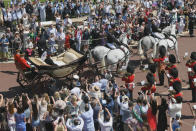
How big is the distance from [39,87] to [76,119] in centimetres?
559

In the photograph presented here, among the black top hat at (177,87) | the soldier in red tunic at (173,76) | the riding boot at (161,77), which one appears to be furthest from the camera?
the riding boot at (161,77)

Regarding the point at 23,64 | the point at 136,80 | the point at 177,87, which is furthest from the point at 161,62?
the point at 23,64

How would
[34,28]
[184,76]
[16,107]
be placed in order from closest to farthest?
[16,107] → [184,76] → [34,28]

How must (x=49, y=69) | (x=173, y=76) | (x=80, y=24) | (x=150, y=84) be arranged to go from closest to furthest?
(x=150, y=84) < (x=173, y=76) < (x=49, y=69) < (x=80, y=24)

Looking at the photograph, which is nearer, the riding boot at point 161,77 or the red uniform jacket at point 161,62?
the red uniform jacket at point 161,62

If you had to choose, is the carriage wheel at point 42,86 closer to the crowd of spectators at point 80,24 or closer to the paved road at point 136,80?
the paved road at point 136,80

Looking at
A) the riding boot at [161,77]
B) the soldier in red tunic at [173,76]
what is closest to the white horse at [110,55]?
the riding boot at [161,77]

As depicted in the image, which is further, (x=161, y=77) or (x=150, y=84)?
(x=161, y=77)

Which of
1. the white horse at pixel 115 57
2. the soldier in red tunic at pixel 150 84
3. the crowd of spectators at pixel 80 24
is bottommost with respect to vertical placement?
the soldier in red tunic at pixel 150 84

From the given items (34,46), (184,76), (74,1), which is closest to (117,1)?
(74,1)

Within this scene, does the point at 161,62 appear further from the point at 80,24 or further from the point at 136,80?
the point at 80,24

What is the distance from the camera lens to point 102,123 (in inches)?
360

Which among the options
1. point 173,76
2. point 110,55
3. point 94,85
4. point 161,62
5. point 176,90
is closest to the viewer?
point 176,90

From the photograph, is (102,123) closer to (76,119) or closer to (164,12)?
(76,119)
